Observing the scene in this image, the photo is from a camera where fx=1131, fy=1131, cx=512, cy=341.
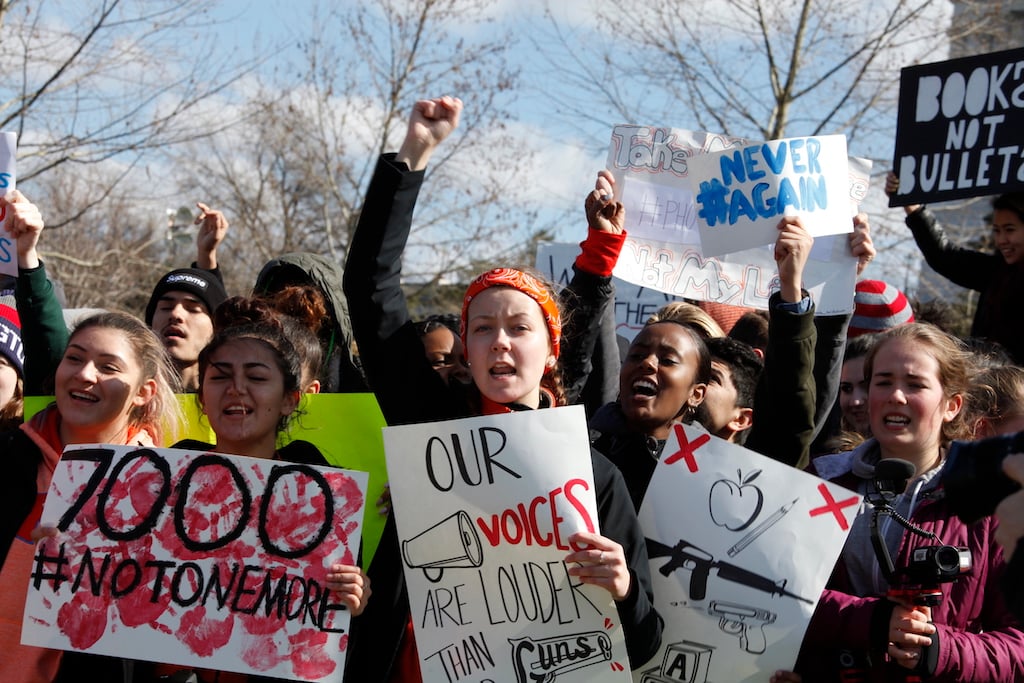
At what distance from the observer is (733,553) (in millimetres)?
3090

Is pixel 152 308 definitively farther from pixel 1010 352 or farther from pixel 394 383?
pixel 1010 352

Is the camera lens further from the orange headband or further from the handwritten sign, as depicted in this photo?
the handwritten sign

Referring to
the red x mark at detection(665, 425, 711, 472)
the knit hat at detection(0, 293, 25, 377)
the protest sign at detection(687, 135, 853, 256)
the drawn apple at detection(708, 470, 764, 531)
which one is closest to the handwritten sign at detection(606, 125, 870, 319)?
the protest sign at detection(687, 135, 853, 256)

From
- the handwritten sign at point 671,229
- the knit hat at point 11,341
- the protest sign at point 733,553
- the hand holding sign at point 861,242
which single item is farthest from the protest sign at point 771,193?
the knit hat at point 11,341

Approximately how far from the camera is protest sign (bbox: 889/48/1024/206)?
486 centimetres

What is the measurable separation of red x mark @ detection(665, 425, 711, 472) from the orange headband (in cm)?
46

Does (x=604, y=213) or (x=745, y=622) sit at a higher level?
(x=604, y=213)

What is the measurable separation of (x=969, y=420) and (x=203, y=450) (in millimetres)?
2394

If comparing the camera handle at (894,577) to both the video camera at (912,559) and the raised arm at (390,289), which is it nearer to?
the video camera at (912,559)

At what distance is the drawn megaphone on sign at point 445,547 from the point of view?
3051 mm

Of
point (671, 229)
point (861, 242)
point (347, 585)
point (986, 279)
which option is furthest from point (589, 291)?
point (986, 279)

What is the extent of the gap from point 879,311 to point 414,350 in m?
3.40

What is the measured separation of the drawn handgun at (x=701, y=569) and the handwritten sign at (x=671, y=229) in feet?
7.22

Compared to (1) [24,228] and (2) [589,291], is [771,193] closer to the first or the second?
(2) [589,291]
